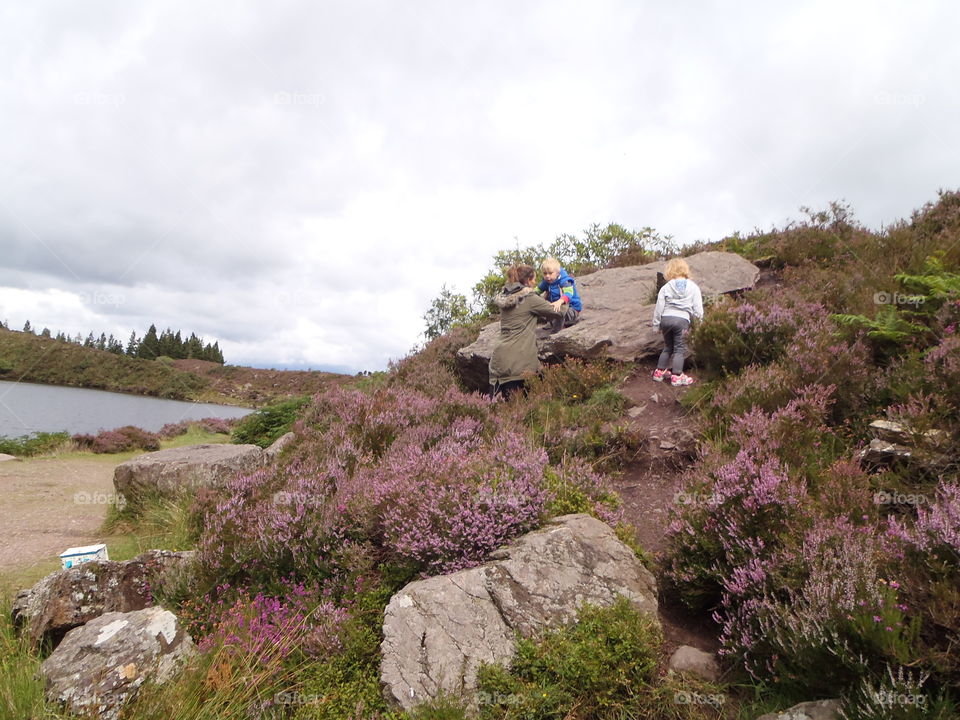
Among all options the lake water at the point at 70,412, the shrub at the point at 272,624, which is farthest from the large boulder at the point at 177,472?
the lake water at the point at 70,412

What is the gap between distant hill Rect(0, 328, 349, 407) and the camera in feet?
99.6

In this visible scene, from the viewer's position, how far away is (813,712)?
254 cm

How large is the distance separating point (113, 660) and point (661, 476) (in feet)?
17.7

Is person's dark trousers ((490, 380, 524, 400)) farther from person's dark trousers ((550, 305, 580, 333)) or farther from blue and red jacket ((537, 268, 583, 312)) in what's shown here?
person's dark trousers ((550, 305, 580, 333))

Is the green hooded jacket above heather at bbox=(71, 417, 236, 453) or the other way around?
above

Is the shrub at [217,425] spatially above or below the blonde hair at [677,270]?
below

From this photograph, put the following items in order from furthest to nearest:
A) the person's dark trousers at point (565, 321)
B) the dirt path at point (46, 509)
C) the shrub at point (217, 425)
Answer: the shrub at point (217, 425) → the person's dark trousers at point (565, 321) → the dirt path at point (46, 509)

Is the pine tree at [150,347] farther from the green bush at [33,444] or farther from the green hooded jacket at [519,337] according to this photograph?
the green hooded jacket at [519,337]

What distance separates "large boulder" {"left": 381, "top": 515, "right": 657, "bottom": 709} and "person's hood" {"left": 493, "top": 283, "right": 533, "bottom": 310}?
5.04 m

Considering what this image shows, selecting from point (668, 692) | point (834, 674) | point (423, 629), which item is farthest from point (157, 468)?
point (834, 674)

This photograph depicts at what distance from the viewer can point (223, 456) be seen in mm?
8969

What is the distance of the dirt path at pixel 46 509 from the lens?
6746 millimetres

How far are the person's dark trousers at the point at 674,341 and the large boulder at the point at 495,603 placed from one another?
485 cm

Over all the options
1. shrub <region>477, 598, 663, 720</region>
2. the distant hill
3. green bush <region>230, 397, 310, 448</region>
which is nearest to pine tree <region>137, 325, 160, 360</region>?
the distant hill
